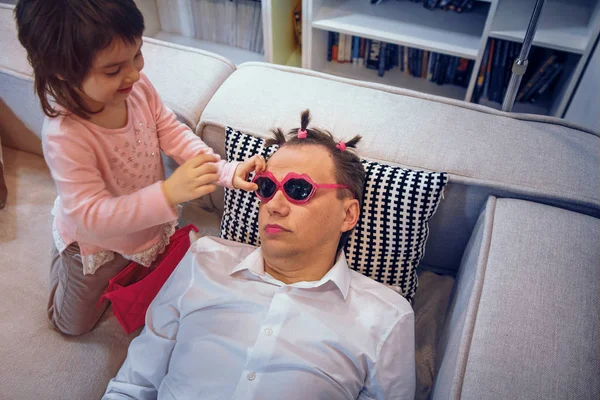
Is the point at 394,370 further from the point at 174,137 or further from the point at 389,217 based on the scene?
the point at 174,137

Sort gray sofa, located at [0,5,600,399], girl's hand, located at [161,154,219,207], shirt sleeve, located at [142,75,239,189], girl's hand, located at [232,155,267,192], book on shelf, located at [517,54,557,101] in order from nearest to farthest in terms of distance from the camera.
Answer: gray sofa, located at [0,5,600,399] < girl's hand, located at [161,154,219,207] < girl's hand, located at [232,155,267,192] < shirt sleeve, located at [142,75,239,189] < book on shelf, located at [517,54,557,101]

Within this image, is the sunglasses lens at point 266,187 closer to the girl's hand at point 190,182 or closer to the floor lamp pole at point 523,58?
the girl's hand at point 190,182

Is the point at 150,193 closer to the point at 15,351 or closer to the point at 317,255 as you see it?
the point at 317,255

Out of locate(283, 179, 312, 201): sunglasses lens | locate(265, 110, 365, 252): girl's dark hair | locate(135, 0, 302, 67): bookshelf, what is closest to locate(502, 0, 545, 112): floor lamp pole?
locate(265, 110, 365, 252): girl's dark hair

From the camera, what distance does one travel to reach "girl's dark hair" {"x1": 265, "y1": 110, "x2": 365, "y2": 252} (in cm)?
135

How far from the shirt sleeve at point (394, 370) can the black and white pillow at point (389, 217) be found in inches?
8.0

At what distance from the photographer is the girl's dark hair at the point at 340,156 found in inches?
53.2

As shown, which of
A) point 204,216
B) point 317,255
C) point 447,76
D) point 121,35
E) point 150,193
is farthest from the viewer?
point 447,76

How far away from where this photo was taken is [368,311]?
1.29 m

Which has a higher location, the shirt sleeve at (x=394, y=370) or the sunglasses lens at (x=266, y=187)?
the sunglasses lens at (x=266, y=187)

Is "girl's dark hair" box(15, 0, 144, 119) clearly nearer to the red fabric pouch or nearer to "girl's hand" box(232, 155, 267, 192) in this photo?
"girl's hand" box(232, 155, 267, 192)

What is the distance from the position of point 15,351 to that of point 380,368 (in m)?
1.08

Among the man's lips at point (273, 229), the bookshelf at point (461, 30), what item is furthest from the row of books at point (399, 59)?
the man's lips at point (273, 229)

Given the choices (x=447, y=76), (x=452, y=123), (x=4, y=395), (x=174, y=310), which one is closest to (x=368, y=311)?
(x=174, y=310)
